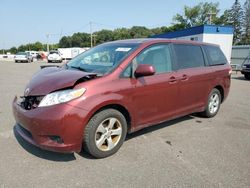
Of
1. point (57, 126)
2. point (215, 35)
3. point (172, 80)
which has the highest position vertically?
point (215, 35)

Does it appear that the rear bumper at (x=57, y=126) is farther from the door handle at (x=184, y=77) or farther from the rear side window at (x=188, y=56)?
the rear side window at (x=188, y=56)

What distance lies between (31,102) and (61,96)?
56 centimetres

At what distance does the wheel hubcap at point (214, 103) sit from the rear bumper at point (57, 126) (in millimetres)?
3490

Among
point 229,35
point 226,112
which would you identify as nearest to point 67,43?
point 229,35

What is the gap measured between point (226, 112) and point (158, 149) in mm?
3187

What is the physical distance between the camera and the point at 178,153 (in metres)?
3.74

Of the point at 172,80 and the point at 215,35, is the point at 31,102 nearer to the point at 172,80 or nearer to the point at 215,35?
the point at 172,80

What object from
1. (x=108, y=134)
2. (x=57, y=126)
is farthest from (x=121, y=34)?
(x=57, y=126)

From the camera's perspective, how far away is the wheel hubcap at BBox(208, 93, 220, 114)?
5.63 m

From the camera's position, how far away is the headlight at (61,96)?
10.2 ft

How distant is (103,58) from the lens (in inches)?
164

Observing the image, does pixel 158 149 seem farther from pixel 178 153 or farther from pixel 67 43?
pixel 67 43

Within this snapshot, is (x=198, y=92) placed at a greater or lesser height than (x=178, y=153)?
greater

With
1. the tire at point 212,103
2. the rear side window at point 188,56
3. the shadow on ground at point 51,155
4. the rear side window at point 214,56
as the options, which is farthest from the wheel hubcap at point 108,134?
the rear side window at point 214,56
